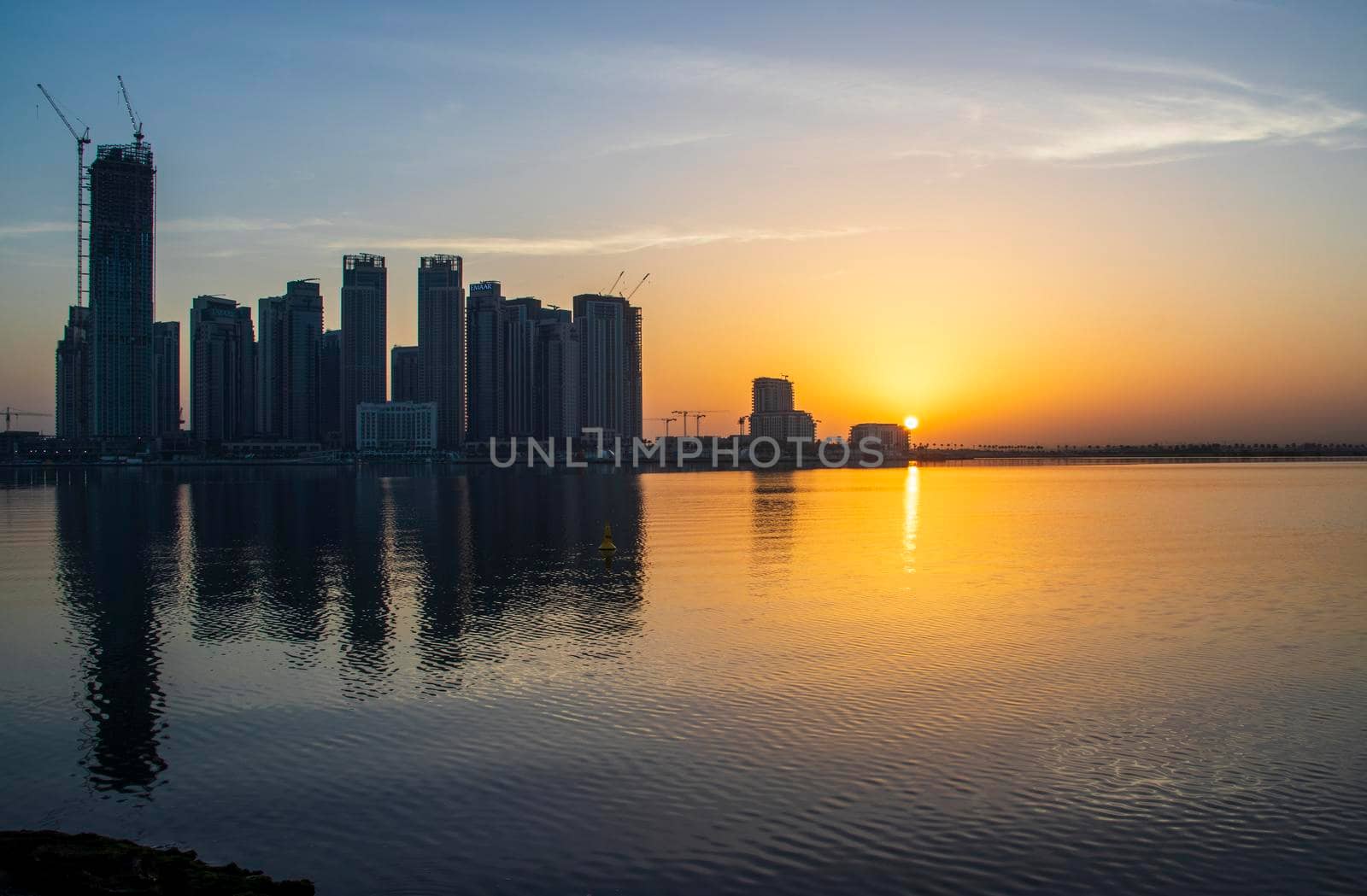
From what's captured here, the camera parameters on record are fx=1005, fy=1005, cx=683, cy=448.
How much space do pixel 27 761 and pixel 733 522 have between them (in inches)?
2530

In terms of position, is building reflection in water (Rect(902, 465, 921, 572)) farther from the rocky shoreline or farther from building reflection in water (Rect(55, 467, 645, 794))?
the rocky shoreline

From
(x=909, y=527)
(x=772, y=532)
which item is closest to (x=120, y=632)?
(x=772, y=532)

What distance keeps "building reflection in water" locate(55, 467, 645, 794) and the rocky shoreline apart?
3.67m

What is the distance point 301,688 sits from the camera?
25109 mm

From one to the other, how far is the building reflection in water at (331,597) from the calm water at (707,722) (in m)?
0.22

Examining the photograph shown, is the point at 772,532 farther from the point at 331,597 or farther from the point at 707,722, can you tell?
the point at 707,722

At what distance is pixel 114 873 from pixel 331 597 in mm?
27104

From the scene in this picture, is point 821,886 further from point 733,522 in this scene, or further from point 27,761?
point 733,522

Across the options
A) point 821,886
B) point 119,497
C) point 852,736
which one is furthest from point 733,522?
point 119,497

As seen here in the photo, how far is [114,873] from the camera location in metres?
13.8

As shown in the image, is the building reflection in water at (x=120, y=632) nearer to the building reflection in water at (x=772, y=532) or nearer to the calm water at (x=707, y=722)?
the calm water at (x=707, y=722)

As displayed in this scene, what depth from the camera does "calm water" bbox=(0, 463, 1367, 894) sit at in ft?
50.2

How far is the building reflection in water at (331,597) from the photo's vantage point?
25797 mm

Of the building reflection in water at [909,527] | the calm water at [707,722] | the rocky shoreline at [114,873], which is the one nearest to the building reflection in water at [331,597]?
the calm water at [707,722]
